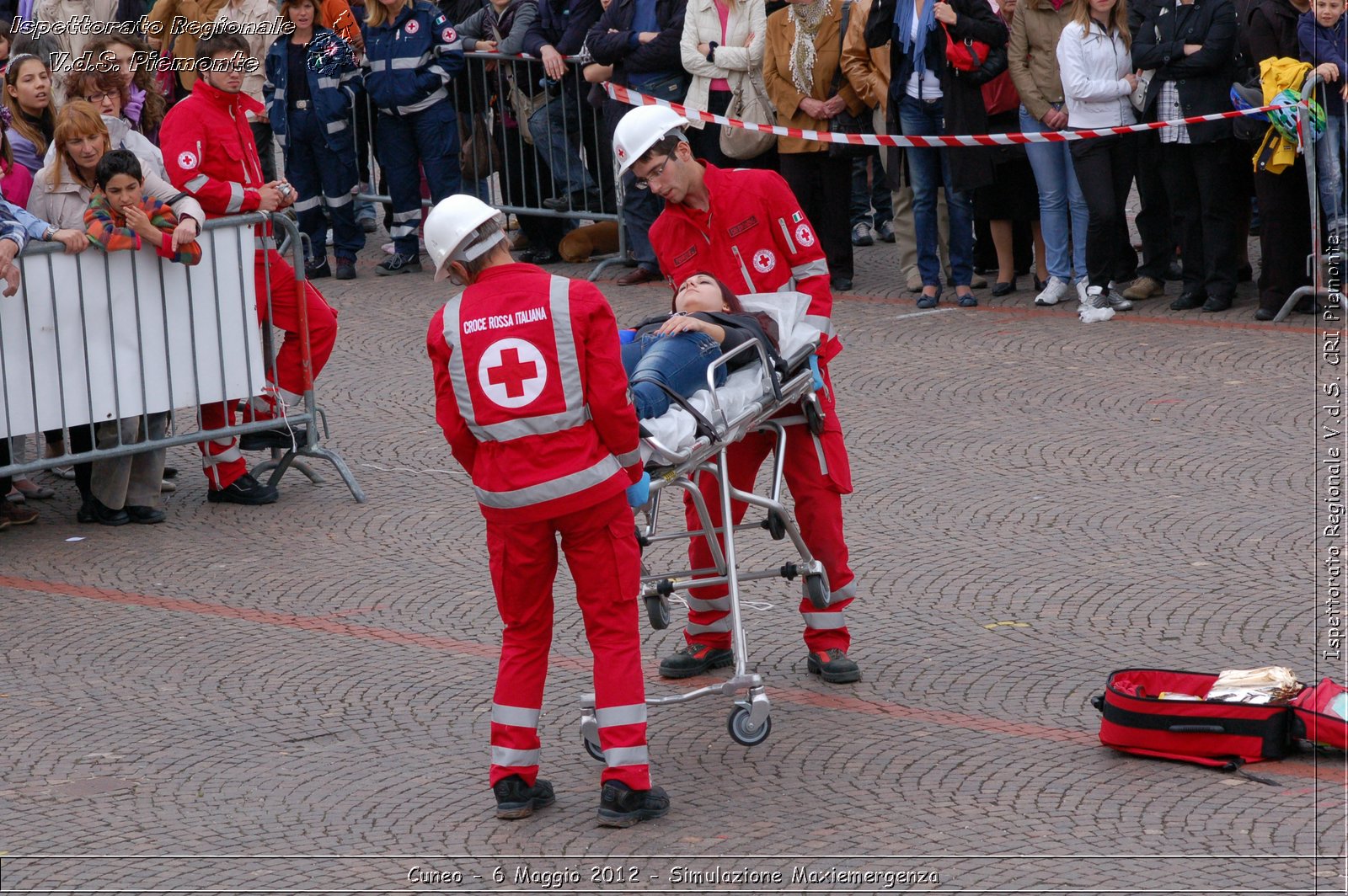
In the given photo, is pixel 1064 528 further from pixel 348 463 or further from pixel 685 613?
pixel 348 463

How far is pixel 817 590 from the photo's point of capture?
248 inches

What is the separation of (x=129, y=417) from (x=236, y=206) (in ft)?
4.72

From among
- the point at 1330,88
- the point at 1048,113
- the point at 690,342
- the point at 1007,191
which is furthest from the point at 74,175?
the point at 1330,88

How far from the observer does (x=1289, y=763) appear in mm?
5469

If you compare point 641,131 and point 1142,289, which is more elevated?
point 641,131

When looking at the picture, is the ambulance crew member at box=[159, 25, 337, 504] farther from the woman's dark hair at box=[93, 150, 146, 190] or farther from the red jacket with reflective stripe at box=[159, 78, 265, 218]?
the woman's dark hair at box=[93, 150, 146, 190]

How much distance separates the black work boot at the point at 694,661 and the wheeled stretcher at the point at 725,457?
0.39m

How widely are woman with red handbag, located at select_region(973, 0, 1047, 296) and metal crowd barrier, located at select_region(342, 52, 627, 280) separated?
9.50 feet

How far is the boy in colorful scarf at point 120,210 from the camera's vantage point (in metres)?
8.38

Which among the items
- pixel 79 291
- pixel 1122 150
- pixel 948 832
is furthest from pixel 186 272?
pixel 1122 150

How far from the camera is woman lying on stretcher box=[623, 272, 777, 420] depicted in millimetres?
5812

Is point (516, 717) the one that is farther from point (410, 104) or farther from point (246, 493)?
point (410, 104)

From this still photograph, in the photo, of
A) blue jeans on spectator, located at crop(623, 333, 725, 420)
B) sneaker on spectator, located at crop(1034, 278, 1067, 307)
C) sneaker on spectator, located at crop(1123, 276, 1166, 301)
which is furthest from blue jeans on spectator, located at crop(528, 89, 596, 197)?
blue jeans on spectator, located at crop(623, 333, 725, 420)

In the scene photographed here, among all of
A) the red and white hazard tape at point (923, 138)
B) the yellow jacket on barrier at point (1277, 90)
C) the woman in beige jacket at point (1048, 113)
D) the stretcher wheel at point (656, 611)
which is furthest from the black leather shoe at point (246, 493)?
Result: the yellow jacket on barrier at point (1277, 90)
